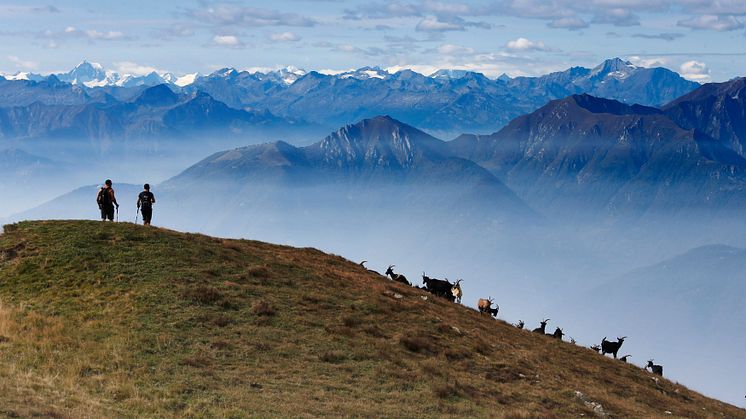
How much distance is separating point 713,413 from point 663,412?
7.24 meters

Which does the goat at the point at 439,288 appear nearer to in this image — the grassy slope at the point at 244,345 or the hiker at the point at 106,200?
the grassy slope at the point at 244,345

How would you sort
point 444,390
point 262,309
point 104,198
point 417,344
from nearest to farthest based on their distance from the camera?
point 444,390
point 417,344
point 262,309
point 104,198

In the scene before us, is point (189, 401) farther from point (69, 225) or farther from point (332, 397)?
point (69, 225)

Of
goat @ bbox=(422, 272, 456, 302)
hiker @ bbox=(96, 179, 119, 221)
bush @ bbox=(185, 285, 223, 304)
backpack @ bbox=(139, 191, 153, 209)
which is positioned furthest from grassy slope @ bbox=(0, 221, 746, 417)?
goat @ bbox=(422, 272, 456, 302)

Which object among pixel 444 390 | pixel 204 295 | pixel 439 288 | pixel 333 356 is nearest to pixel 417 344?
pixel 333 356

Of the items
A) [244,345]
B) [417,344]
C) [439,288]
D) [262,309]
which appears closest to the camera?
[244,345]

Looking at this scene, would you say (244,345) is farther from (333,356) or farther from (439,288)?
(439,288)

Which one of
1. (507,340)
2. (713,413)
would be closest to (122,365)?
(507,340)

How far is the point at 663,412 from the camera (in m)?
35.1

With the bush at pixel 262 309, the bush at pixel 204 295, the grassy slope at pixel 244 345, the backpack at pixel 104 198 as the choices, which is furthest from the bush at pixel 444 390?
the backpack at pixel 104 198

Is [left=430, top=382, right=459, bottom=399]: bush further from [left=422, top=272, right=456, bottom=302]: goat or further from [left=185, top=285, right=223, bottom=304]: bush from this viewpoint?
[left=422, top=272, right=456, bottom=302]: goat

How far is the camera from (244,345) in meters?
30.6

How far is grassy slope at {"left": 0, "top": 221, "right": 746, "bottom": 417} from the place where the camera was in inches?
982

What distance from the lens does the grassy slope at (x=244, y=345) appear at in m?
24.9
